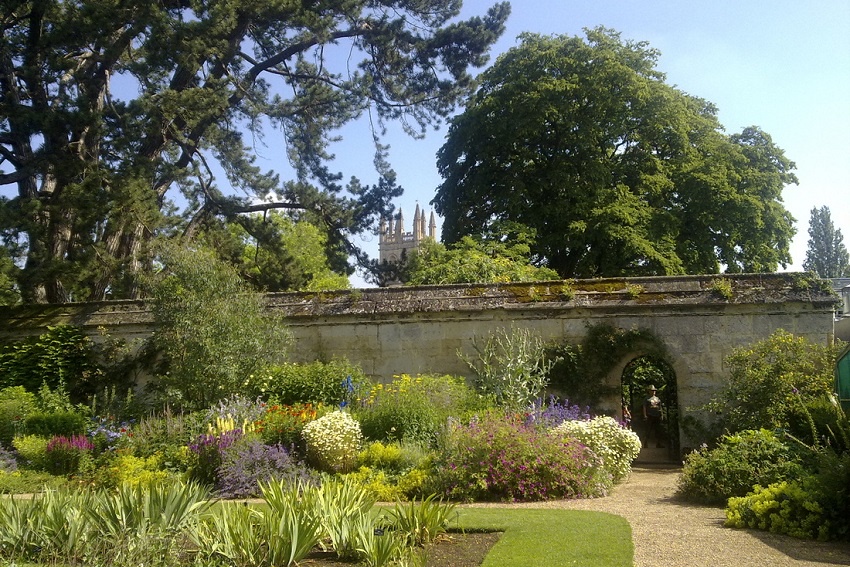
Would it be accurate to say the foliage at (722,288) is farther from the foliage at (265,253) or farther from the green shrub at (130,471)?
the foliage at (265,253)

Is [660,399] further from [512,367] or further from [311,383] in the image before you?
[311,383]

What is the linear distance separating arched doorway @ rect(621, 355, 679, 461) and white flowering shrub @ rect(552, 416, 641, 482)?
277cm

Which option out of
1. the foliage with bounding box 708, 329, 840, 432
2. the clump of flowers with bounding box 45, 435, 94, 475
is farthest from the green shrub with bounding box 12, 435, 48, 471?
the foliage with bounding box 708, 329, 840, 432

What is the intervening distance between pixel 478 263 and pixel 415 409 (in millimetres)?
7374

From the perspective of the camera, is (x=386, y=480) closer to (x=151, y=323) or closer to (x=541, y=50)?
(x=151, y=323)

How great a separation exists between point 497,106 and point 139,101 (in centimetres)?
1087

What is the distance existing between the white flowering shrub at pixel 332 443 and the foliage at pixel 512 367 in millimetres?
2430

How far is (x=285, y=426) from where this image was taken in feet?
36.0

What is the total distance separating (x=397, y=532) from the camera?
258 inches

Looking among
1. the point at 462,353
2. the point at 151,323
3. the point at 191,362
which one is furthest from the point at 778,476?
the point at 151,323

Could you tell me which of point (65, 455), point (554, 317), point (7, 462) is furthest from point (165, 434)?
point (554, 317)

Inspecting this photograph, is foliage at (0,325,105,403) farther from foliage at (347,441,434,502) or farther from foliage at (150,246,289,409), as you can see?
foliage at (347,441,434,502)

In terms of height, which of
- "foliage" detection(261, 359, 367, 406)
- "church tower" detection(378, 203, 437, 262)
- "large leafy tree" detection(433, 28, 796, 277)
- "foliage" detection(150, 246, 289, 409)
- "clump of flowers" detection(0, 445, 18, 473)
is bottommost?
"clump of flowers" detection(0, 445, 18, 473)

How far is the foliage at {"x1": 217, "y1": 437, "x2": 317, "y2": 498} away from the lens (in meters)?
9.48
